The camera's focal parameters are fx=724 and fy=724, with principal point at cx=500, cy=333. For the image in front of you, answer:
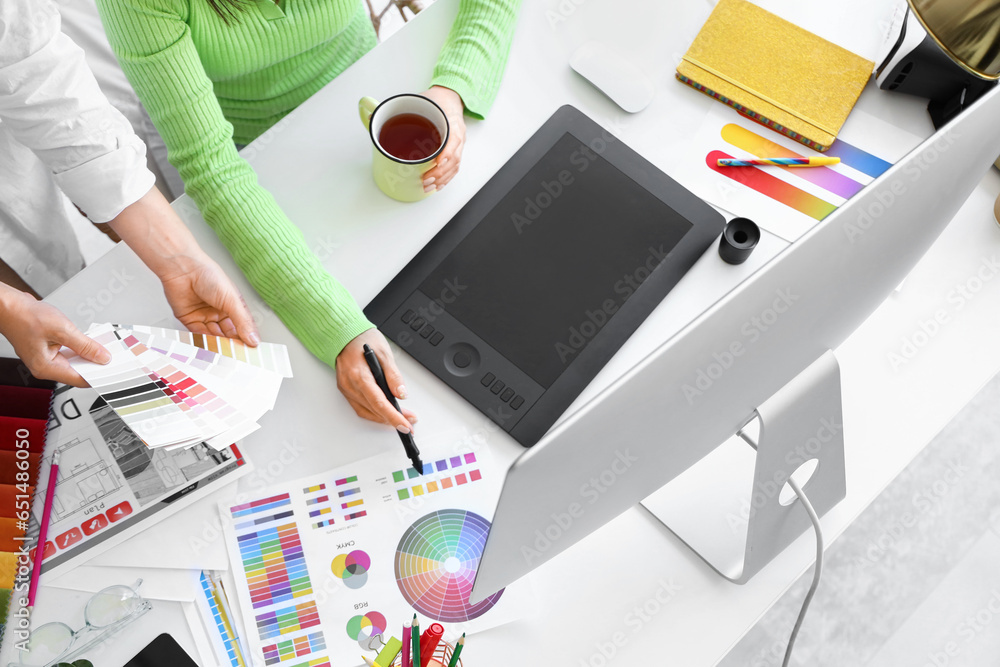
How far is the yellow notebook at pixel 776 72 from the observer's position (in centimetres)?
112

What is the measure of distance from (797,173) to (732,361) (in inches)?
23.9

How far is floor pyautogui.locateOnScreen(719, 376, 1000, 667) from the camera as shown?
163cm

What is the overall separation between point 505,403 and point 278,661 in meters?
0.41

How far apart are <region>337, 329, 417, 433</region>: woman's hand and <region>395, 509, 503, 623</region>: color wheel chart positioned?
0.13 meters

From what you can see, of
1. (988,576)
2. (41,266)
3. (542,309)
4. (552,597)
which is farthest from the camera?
(988,576)

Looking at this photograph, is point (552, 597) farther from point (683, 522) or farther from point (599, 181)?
point (599, 181)

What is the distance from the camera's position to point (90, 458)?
0.91 m

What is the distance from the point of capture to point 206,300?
3.14 ft

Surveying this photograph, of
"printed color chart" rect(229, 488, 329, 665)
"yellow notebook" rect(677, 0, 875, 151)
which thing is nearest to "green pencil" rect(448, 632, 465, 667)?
"printed color chart" rect(229, 488, 329, 665)

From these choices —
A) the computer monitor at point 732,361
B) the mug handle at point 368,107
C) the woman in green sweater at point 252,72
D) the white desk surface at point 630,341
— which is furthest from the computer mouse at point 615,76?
the computer monitor at point 732,361

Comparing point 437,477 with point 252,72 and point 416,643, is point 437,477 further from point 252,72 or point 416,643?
point 252,72

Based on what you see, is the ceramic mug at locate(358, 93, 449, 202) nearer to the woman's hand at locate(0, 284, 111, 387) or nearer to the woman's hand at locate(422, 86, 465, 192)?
the woman's hand at locate(422, 86, 465, 192)

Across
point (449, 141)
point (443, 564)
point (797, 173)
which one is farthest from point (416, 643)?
point (797, 173)

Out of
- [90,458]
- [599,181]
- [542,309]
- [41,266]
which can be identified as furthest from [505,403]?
[41,266]
